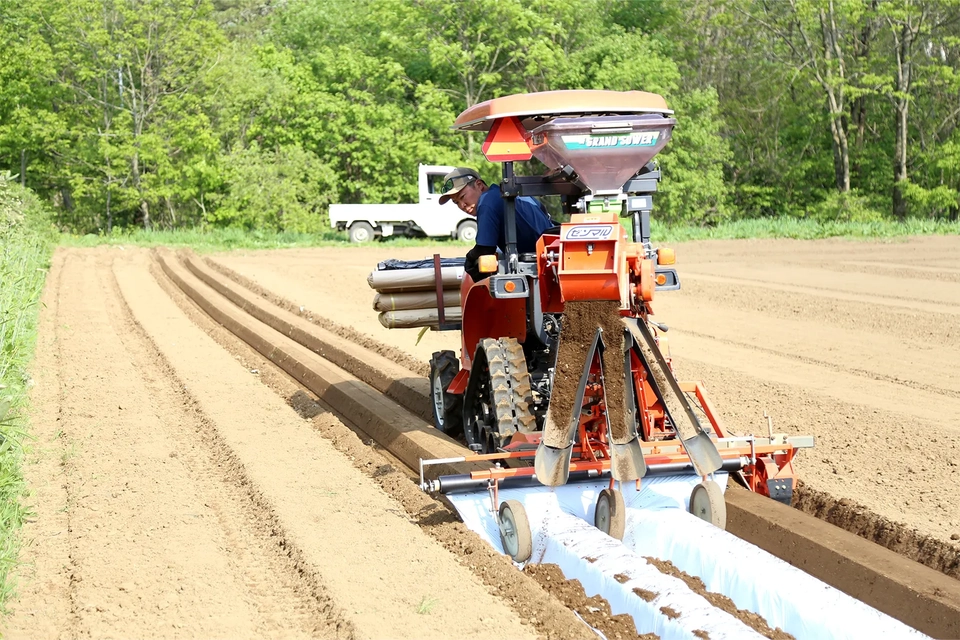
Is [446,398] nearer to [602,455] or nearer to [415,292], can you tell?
[415,292]

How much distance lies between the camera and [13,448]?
705cm

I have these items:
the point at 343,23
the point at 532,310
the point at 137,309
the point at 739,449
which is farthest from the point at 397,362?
the point at 343,23

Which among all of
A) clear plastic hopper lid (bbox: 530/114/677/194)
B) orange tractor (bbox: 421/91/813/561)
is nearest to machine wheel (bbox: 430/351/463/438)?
orange tractor (bbox: 421/91/813/561)

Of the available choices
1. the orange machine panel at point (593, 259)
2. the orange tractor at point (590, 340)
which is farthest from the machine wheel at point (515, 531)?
the orange machine panel at point (593, 259)

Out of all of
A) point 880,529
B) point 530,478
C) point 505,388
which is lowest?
point 880,529

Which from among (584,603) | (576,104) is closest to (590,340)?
(584,603)

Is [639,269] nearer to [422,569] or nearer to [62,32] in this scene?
[422,569]

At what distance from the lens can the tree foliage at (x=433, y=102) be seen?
36.4 m

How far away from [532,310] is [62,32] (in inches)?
1376

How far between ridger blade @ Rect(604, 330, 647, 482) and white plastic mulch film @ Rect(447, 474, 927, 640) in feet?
1.13

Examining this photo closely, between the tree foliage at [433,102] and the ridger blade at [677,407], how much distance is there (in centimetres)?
3207

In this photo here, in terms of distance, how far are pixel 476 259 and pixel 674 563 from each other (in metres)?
2.45

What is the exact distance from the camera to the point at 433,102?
38031mm

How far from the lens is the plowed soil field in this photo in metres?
4.90
